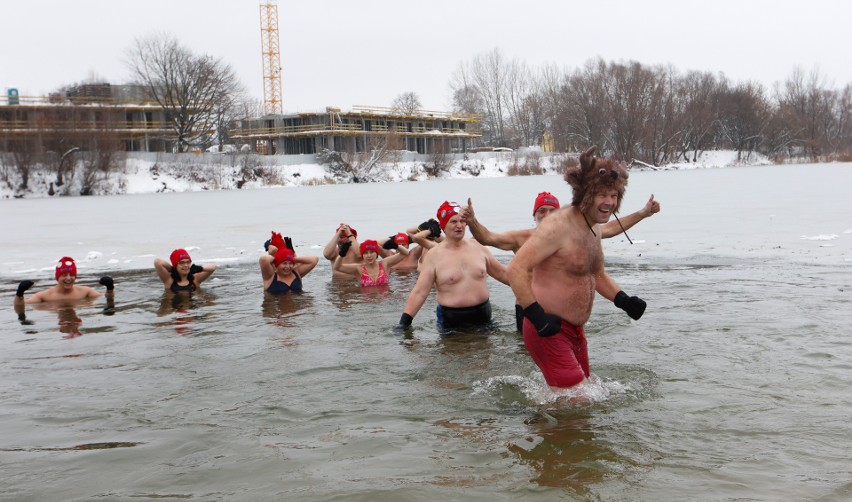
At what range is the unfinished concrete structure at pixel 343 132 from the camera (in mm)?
66000

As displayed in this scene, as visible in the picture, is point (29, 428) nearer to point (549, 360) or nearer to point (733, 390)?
point (549, 360)

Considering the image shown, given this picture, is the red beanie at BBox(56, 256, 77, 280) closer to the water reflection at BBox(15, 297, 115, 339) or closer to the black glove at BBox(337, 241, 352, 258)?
the water reflection at BBox(15, 297, 115, 339)

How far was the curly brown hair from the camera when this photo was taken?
4.10 m

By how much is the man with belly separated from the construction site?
4706 cm

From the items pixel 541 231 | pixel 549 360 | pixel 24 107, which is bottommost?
pixel 549 360

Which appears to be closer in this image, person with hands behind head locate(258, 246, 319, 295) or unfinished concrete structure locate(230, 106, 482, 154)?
person with hands behind head locate(258, 246, 319, 295)

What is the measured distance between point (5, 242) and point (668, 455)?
17126 millimetres

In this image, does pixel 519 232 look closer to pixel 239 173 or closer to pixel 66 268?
pixel 66 268

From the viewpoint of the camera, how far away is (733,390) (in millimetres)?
5051

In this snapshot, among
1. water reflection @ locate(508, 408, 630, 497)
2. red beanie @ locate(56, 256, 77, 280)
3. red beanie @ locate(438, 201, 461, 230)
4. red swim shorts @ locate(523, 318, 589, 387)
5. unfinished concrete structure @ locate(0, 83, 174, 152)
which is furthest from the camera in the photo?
unfinished concrete structure @ locate(0, 83, 174, 152)

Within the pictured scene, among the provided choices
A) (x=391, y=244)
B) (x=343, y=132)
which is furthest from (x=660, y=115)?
(x=391, y=244)

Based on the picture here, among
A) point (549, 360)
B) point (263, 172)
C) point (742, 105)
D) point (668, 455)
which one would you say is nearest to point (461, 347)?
point (549, 360)

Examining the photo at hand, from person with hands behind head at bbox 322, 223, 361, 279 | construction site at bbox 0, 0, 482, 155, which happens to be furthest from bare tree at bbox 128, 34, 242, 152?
person with hands behind head at bbox 322, 223, 361, 279

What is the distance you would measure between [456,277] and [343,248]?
164 inches
